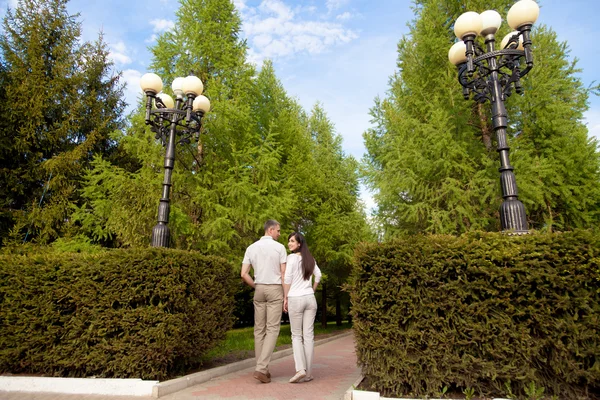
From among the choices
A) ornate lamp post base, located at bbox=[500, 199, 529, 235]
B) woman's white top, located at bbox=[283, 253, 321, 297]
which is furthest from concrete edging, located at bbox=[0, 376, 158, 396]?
ornate lamp post base, located at bbox=[500, 199, 529, 235]

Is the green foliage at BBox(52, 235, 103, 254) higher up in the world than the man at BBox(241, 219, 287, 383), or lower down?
higher up

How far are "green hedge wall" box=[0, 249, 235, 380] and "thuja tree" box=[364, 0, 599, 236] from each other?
6.44 meters

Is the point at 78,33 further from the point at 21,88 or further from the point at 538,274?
the point at 538,274

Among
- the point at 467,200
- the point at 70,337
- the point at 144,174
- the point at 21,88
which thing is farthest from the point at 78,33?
the point at 467,200

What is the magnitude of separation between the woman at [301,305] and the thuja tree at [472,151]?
5086 mm

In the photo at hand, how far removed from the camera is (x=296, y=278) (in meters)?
5.18

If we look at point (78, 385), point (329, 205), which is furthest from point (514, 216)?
point (329, 205)

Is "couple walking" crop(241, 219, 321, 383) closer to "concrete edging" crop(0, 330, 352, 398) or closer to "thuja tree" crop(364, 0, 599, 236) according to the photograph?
"concrete edging" crop(0, 330, 352, 398)

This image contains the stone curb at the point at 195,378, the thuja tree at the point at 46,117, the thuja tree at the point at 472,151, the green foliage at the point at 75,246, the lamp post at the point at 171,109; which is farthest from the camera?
the thuja tree at the point at 46,117

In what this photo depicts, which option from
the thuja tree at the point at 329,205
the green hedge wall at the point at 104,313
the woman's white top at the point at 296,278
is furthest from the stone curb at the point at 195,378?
the thuja tree at the point at 329,205

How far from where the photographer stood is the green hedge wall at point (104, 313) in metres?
4.84

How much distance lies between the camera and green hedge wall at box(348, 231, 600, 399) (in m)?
3.73

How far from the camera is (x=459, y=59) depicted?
681 centimetres

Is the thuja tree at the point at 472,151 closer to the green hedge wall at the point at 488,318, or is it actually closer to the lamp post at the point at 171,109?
the green hedge wall at the point at 488,318
